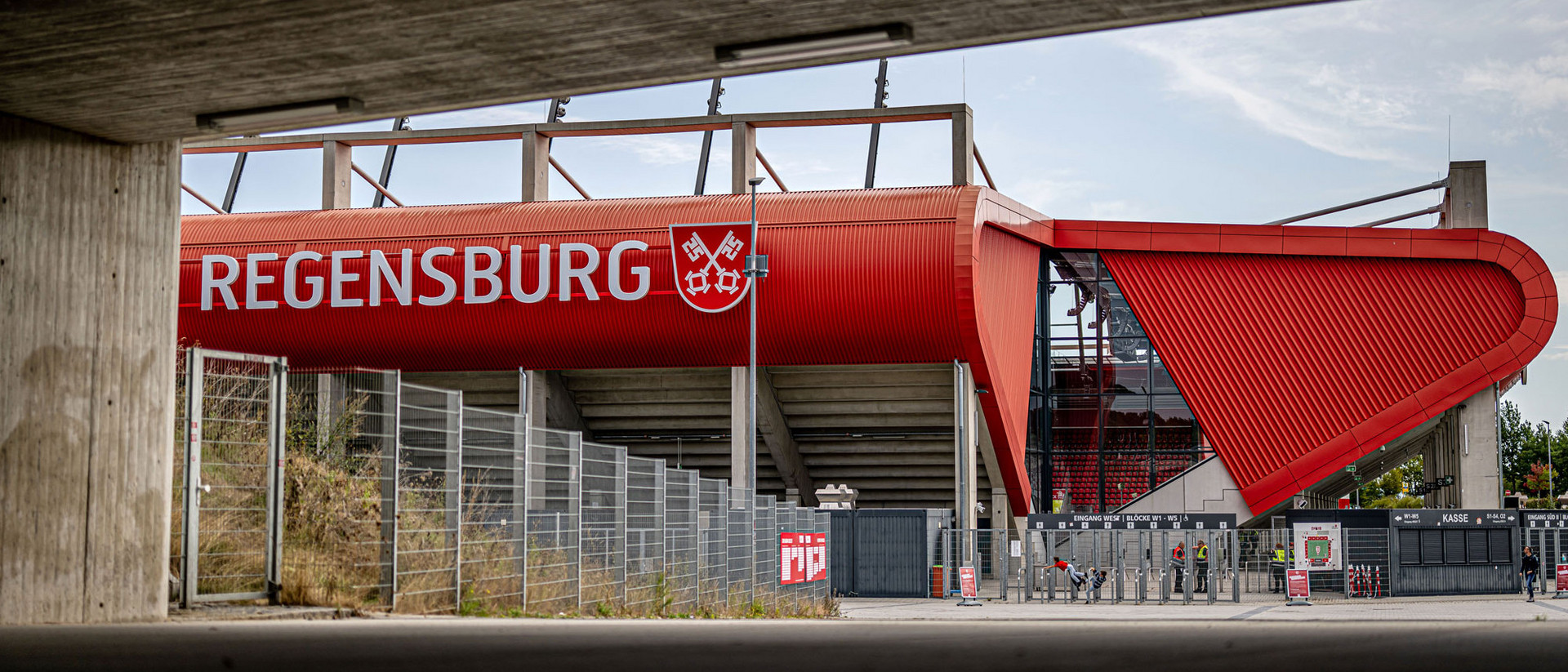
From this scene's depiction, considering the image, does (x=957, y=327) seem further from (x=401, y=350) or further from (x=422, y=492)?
(x=422, y=492)

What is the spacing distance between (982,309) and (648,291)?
23.7 ft

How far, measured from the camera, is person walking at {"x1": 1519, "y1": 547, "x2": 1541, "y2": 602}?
30.2 meters

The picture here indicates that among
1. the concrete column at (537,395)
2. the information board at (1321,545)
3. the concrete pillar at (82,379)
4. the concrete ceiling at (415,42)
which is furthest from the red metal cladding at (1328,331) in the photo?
the concrete pillar at (82,379)

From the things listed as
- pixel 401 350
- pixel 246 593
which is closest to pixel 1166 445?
pixel 401 350

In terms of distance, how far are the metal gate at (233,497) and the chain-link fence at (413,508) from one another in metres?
0.02

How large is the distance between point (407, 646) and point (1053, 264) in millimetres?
30145

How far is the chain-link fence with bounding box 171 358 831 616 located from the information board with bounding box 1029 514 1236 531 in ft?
47.2

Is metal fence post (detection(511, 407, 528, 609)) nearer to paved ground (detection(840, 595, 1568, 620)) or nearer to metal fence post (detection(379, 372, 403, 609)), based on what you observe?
metal fence post (detection(379, 372, 403, 609))

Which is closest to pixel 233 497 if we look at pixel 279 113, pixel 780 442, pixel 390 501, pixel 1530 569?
pixel 390 501

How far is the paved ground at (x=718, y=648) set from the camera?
822cm

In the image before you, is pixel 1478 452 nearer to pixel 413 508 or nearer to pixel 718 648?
pixel 413 508

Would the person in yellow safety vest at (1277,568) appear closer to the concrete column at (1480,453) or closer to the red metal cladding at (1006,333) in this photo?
the red metal cladding at (1006,333)

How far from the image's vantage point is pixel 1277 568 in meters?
33.0

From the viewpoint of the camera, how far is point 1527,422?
113 m
